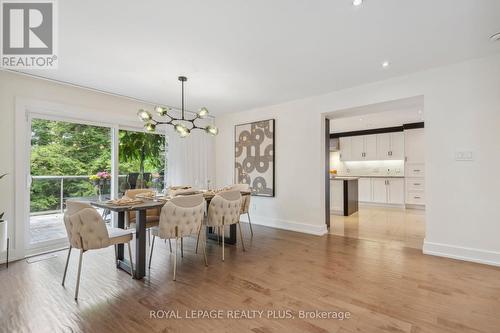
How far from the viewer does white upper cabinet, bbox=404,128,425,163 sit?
6.71m

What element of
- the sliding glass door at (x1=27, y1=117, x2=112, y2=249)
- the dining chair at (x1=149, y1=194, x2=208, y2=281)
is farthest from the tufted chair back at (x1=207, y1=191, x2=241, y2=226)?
the sliding glass door at (x1=27, y1=117, x2=112, y2=249)

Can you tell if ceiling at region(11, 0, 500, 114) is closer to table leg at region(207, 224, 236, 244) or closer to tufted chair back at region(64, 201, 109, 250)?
tufted chair back at region(64, 201, 109, 250)

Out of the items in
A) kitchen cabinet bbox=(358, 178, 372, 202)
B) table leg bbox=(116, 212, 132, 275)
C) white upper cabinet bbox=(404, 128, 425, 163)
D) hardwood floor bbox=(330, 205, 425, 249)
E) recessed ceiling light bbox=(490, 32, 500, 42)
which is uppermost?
recessed ceiling light bbox=(490, 32, 500, 42)

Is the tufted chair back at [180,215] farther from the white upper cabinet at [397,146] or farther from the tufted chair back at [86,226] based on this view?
the white upper cabinet at [397,146]

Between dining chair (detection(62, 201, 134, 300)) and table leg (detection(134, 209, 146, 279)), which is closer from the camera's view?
dining chair (detection(62, 201, 134, 300))

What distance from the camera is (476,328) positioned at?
5.67 feet

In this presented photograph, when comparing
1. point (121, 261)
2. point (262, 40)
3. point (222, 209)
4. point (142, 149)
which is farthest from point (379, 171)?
point (121, 261)

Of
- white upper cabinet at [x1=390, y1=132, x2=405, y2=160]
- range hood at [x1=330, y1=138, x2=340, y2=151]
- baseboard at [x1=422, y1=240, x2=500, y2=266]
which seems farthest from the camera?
range hood at [x1=330, y1=138, x2=340, y2=151]

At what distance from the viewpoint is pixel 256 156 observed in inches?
202

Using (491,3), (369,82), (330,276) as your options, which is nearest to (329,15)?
(491,3)

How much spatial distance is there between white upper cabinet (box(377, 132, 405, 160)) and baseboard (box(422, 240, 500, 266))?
471cm

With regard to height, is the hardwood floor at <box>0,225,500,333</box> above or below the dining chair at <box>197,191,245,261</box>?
below

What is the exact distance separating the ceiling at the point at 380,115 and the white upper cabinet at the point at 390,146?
36cm

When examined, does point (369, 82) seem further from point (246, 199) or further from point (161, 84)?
point (161, 84)
